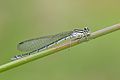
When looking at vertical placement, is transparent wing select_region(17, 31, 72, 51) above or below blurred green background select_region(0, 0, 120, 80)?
below

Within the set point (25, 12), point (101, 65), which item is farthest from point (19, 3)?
point (101, 65)

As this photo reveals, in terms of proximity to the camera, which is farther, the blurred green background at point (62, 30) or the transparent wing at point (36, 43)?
the blurred green background at point (62, 30)

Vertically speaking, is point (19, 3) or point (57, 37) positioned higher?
point (19, 3)

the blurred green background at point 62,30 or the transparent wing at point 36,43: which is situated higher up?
the blurred green background at point 62,30

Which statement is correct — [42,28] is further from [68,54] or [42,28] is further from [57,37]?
[57,37]

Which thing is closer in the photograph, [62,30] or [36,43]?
[36,43]

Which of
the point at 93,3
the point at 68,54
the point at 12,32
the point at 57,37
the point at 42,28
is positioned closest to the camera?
the point at 57,37

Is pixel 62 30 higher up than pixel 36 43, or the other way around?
pixel 62 30

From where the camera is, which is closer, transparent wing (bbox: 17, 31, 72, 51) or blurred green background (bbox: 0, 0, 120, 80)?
transparent wing (bbox: 17, 31, 72, 51)
